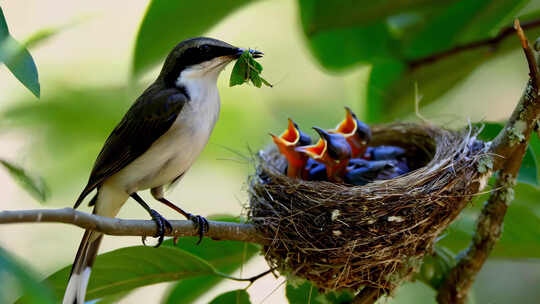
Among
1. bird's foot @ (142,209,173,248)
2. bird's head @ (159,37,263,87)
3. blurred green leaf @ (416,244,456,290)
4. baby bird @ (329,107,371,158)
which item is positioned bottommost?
bird's foot @ (142,209,173,248)

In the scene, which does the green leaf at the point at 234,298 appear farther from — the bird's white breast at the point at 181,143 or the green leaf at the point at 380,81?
the green leaf at the point at 380,81

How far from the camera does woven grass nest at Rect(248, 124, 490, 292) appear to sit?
279 centimetres

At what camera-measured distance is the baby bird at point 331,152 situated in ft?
11.5

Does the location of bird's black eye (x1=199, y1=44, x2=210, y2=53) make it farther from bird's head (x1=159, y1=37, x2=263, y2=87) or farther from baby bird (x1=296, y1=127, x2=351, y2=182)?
baby bird (x1=296, y1=127, x2=351, y2=182)

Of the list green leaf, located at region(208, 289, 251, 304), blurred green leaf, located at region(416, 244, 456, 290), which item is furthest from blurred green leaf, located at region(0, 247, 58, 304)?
blurred green leaf, located at region(416, 244, 456, 290)

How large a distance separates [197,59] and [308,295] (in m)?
1.31

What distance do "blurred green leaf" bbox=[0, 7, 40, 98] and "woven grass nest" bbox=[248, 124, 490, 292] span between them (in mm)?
1628

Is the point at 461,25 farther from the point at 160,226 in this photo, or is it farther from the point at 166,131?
the point at 160,226

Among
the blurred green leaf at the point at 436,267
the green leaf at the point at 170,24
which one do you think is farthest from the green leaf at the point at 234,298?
the green leaf at the point at 170,24

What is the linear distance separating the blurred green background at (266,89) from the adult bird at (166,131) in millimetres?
141

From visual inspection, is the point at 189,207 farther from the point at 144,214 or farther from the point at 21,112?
the point at 21,112

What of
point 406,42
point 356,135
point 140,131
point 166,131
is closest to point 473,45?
point 406,42

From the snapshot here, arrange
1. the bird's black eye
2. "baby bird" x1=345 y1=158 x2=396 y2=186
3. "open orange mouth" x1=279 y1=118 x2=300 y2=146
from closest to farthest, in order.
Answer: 1. the bird's black eye
2. "baby bird" x1=345 y1=158 x2=396 y2=186
3. "open orange mouth" x1=279 y1=118 x2=300 y2=146

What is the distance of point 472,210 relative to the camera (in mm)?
3729
